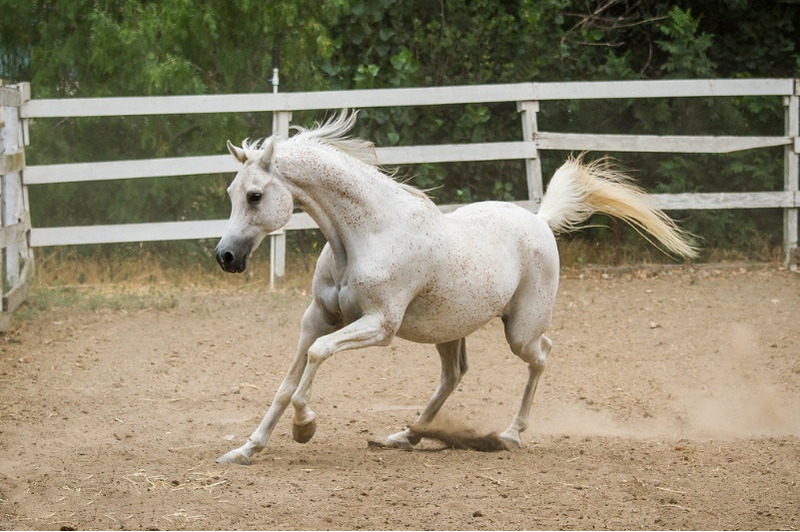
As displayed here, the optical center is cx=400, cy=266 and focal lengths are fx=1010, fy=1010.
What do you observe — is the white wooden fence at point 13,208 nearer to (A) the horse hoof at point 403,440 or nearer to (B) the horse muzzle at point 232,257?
(A) the horse hoof at point 403,440

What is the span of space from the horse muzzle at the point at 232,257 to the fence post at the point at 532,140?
551cm

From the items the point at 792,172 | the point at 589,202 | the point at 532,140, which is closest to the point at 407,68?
the point at 532,140

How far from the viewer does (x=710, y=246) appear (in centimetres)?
1060

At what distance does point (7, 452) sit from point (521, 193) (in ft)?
22.5

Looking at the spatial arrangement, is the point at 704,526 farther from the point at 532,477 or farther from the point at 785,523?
the point at 532,477

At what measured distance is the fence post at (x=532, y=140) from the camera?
973cm

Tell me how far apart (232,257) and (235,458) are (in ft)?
3.31

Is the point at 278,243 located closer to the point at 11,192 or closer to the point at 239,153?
the point at 11,192

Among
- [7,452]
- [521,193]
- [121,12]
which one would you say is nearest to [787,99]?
[521,193]

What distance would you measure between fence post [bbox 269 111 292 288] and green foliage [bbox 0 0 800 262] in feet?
2.75

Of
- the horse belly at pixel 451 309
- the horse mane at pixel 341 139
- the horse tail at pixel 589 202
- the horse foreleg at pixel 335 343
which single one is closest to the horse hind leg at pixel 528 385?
the horse belly at pixel 451 309

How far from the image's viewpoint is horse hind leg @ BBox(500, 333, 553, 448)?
5.55 m

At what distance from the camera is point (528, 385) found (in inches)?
226

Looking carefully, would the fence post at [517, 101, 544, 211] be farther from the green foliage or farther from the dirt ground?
the dirt ground
